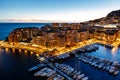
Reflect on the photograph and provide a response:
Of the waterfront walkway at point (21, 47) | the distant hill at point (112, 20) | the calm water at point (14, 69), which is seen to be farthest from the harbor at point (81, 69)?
the distant hill at point (112, 20)

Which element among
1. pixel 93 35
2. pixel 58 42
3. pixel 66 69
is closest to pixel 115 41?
pixel 93 35

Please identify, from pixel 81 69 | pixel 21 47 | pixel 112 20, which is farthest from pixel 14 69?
pixel 112 20

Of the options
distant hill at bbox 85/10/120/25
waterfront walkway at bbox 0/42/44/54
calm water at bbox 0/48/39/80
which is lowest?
calm water at bbox 0/48/39/80

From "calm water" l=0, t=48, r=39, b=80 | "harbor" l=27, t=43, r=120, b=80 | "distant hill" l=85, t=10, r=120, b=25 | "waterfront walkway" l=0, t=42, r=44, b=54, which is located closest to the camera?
"harbor" l=27, t=43, r=120, b=80

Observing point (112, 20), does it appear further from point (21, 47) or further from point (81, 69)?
point (81, 69)

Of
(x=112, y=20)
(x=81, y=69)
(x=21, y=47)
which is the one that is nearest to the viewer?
(x=81, y=69)

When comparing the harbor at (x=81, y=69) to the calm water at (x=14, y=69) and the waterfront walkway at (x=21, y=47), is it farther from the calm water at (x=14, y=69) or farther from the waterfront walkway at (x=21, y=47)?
the waterfront walkway at (x=21, y=47)

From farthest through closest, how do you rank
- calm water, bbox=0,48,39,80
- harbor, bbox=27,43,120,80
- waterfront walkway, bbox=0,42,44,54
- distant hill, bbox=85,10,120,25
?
distant hill, bbox=85,10,120,25, waterfront walkway, bbox=0,42,44,54, calm water, bbox=0,48,39,80, harbor, bbox=27,43,120,80

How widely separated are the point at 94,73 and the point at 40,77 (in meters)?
7.74

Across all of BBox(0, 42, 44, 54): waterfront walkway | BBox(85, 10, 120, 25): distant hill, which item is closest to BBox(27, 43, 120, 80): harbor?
BBox(0, 42, 44, 54): waterfront walkway

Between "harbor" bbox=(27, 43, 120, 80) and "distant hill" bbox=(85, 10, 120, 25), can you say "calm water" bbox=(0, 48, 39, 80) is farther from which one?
"distant hill" bbox=(85, 10, 120, 25)

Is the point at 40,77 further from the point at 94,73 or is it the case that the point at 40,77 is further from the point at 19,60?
the point at 19,60

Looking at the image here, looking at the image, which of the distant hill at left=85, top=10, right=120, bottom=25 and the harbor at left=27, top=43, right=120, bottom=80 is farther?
the distant hill at left=85, top=10, right=120, bottom=25

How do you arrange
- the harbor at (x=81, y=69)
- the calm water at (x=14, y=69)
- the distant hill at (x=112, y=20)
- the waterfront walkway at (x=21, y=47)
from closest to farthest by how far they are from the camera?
1. the harbor at (x=81, y=69)
2. the calm water at (x=14, y=69)
3. the waterfront walkway at (x=21, y=47)
4. the distant hill at (x=112, y=20)
